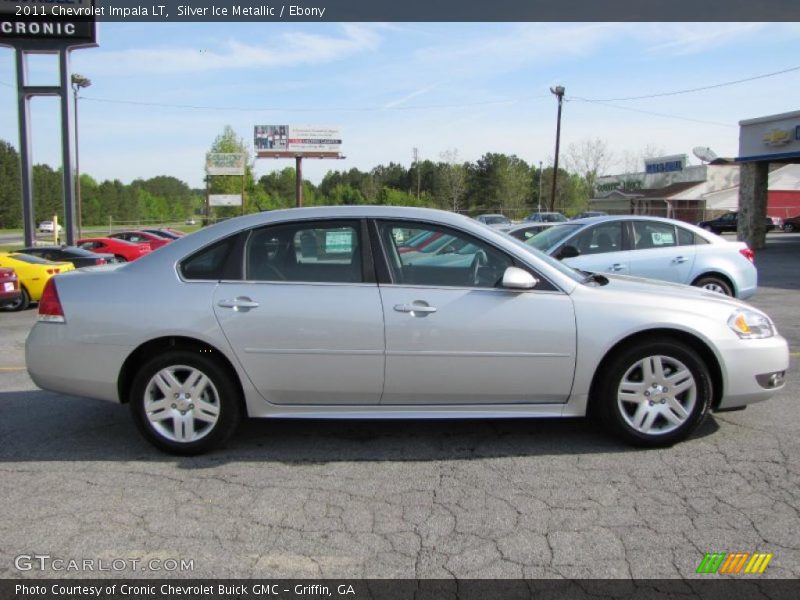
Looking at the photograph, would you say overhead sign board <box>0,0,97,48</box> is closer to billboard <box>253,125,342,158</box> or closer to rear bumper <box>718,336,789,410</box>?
rear bumper <box>718,336,789,410</box>

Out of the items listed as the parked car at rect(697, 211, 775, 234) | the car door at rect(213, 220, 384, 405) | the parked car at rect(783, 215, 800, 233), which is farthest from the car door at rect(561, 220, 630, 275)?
the parked car at rect(783, 215, 800, 233)

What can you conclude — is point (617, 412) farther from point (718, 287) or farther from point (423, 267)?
point (718, 287)

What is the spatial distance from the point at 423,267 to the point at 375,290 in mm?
380

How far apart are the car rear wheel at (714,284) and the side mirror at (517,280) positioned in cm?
598

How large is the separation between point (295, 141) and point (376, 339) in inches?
2206

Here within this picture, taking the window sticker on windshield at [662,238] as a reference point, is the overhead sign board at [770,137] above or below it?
above

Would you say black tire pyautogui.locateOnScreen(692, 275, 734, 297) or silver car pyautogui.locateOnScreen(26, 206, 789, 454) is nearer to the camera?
silver car pyautogui.locateOnScreen(26, 206, 789, 454)

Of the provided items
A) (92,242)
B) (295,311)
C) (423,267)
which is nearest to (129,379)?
(295,311)

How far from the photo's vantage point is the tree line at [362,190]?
60.1 m

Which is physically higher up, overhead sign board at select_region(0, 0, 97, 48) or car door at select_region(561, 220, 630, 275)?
overhead sign board at select_region(0, 0, 97, 48)

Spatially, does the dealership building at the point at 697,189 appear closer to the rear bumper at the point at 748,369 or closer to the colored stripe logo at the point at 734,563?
the rear bumper at the point at 748,369

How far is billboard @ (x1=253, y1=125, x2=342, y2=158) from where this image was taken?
56.5 metres

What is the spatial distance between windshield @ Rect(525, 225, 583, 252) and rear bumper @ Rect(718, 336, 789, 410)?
4.84 m

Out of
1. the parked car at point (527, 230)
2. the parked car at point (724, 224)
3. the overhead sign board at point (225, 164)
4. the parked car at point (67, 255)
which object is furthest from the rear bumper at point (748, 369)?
the overhead sign board at point (225, 164)
